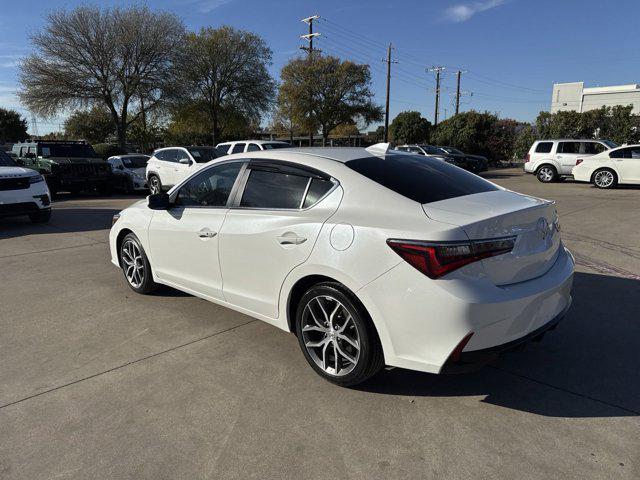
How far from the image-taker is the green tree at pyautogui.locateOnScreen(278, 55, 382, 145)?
35812 mm

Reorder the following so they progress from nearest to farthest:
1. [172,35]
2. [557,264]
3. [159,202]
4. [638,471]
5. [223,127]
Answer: [638,471], [557,264], [159,202], [172,35], [223,127]

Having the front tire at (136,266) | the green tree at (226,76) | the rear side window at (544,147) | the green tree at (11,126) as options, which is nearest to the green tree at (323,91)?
the green tree at (226,76)

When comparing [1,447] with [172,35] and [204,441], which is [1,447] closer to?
[204,441]

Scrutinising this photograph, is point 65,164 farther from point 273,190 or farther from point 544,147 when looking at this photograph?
point 544,147

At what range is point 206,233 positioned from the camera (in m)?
3.97

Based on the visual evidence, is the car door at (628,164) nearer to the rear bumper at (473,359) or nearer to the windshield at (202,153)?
the windshield at (202,153)

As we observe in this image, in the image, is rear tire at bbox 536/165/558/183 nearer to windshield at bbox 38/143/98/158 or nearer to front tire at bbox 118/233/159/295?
windshield at bbox 38/143/98/158

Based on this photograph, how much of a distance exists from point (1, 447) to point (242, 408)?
1357mm

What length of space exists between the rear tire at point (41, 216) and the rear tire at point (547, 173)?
61.6 feet

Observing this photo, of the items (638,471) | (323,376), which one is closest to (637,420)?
(638,471)

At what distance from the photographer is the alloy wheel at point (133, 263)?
5.06 m

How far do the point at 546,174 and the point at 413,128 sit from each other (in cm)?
2430

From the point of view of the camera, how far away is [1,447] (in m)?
2.65

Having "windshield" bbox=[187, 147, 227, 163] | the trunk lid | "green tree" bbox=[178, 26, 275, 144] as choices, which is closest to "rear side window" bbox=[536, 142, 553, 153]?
"windshield" bbox=[187, 147, 227, 163]
